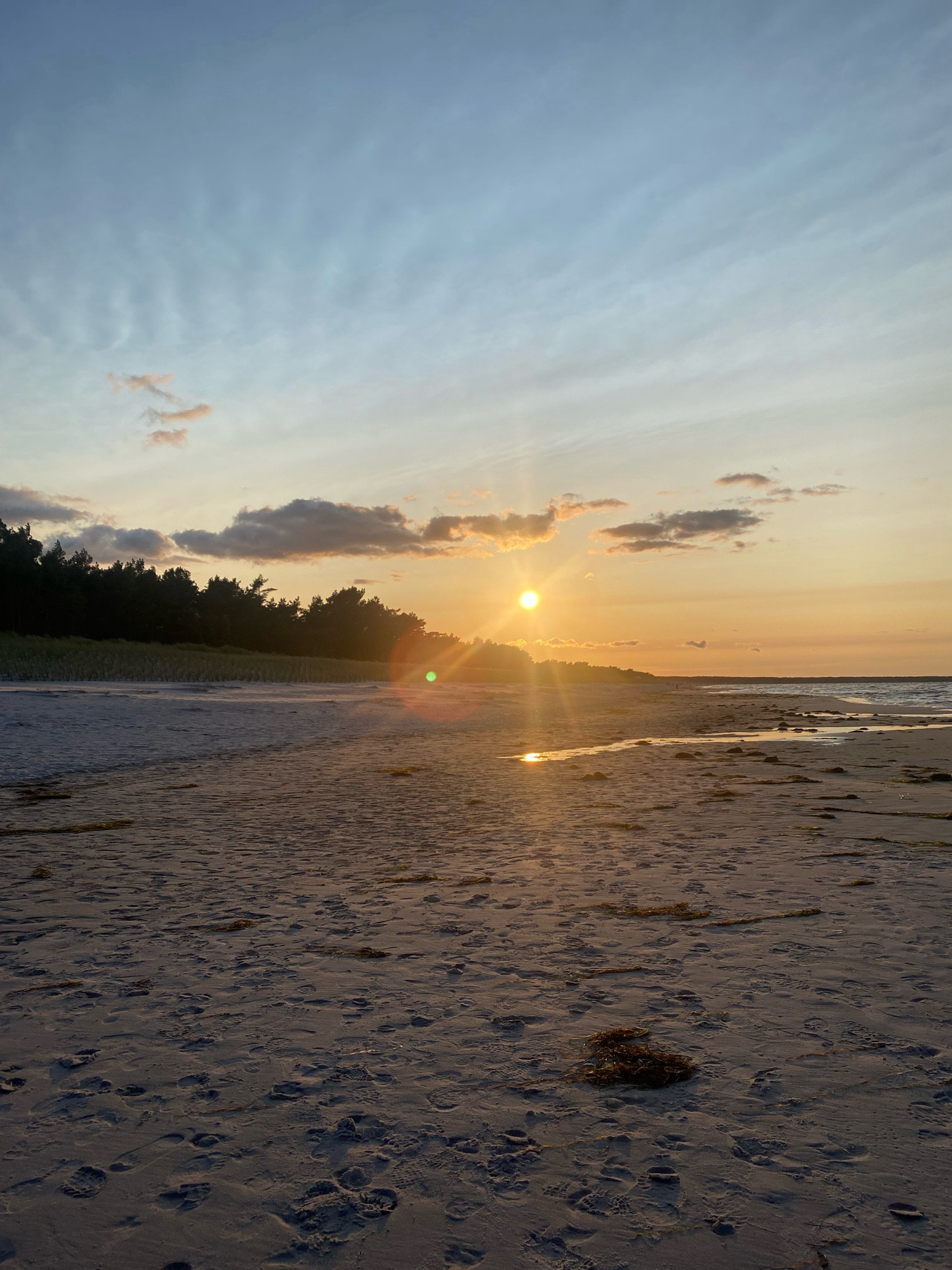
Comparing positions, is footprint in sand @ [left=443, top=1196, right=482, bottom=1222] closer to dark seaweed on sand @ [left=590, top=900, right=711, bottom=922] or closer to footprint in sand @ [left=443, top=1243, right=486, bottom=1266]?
footprint in sand @ [left=443, top=1243, right=486, bottom=1266]

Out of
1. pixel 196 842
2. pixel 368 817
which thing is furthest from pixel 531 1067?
pixel 368 817

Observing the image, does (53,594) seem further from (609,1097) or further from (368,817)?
(609,1097)

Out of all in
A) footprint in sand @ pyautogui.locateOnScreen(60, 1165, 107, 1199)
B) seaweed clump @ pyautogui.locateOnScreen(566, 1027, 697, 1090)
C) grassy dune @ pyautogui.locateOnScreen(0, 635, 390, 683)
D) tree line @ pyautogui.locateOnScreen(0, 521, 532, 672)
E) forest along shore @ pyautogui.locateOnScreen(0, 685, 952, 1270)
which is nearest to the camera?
forest along shore @ pyautogui.locateOnScreen(0, 685, 952, 1270)

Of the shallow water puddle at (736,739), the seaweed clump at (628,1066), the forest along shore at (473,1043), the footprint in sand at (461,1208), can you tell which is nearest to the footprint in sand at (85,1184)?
the forest along shore at (473,1043)

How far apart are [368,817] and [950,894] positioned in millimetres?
5899

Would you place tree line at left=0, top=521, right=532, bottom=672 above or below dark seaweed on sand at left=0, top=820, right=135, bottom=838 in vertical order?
above

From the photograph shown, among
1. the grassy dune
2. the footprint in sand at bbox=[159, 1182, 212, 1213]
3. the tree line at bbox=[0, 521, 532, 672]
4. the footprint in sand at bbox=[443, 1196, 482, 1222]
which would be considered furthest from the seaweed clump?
the tree line at bbox=[0, 521, 532, 672]

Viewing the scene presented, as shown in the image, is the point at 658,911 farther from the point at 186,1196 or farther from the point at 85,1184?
the point at 85,1184

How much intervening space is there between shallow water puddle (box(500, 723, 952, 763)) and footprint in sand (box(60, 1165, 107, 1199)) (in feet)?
40.8

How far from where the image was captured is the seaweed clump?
10.5 feet

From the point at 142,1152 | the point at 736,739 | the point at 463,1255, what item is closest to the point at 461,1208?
the point at 463,1255

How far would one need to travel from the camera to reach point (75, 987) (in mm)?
4191

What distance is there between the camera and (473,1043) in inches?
140

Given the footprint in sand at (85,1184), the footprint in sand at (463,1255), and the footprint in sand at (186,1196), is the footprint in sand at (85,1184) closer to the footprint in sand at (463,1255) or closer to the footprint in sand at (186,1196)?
the footprint in sand at (186,1196)
